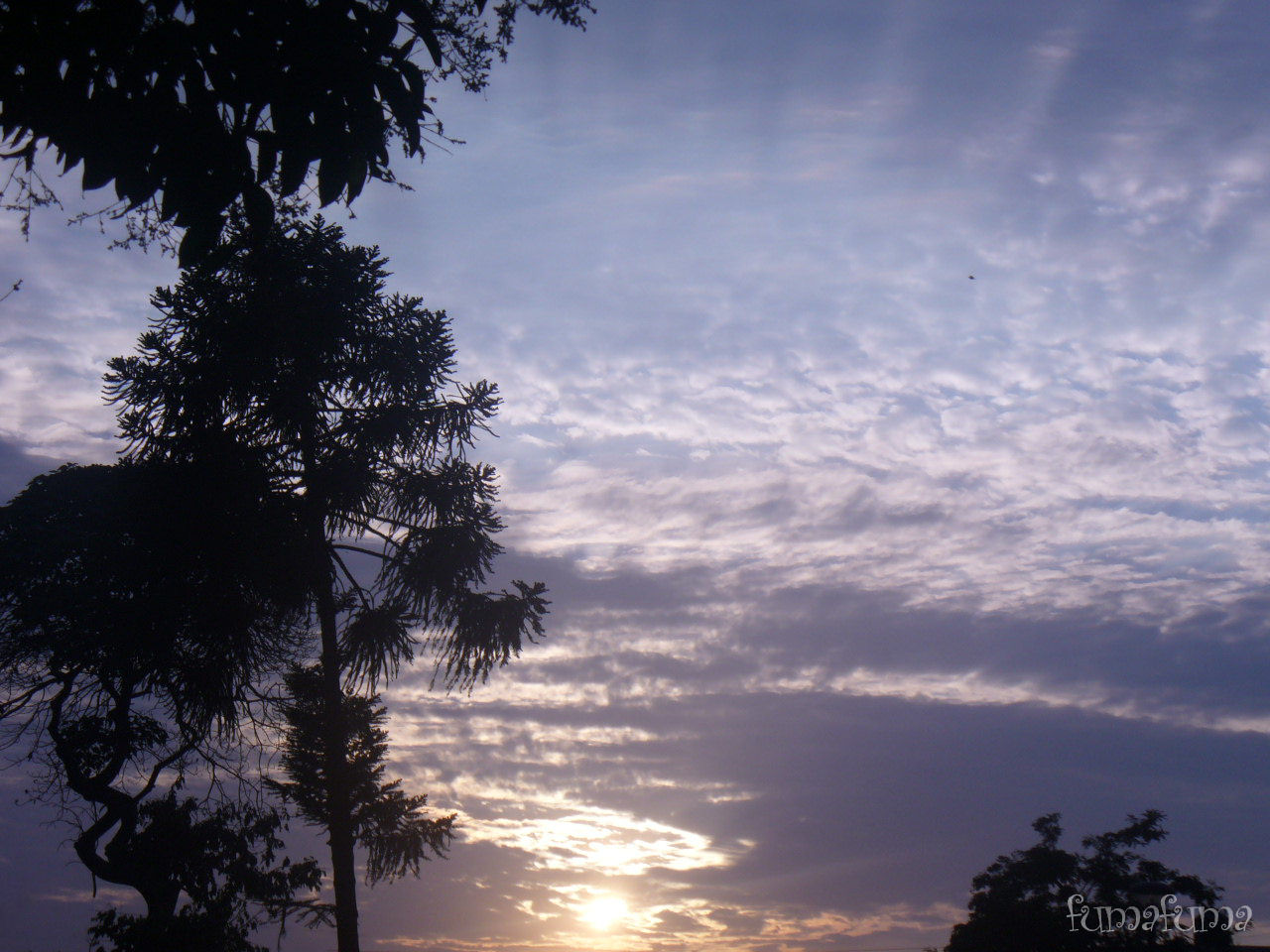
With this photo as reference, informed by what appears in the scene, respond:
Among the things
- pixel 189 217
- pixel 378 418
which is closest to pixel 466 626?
pixel 378 418

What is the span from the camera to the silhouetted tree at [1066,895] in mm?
25859

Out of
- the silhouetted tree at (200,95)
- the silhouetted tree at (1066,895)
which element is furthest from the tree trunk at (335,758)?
the silhouetted tree at (1066,895)

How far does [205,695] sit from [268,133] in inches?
499

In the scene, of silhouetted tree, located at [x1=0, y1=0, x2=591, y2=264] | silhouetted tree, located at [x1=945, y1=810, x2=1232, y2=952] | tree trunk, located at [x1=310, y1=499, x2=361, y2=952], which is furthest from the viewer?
silhouetted tree, located at [x1=945, y1=810, x2=1232, y2=952]

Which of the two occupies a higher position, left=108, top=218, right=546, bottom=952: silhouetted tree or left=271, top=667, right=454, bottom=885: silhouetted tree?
left=108, top=218, right=546, bottom=952: silhouetted tree

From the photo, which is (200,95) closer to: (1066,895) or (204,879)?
(204,879)

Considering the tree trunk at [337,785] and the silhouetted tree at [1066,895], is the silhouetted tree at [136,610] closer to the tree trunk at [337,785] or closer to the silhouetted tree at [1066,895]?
the tree trunk at [337,785]

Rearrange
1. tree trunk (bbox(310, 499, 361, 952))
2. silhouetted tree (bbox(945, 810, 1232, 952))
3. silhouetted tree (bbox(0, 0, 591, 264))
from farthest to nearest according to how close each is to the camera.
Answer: silhouetted tree (bbox(945, 810, 1232, 952)) < tree trunk (bbox(310, 499, 361, 952)) < silhouetted tree (bbox(0, 0, 591, 264))

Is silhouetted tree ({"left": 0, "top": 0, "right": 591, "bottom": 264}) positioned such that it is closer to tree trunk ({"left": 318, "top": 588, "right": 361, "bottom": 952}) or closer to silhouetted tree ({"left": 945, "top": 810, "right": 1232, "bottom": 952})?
tree trunk ({"left": 318, "top": 588, "right": 361, "bottom": 952})

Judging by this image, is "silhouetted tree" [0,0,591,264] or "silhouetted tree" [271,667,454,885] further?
"silhouetted tree" [271,667,454,885]

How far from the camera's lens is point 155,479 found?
50.3 ft

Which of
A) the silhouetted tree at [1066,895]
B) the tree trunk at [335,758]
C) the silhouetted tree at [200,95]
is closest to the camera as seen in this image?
the silhouetted tree at [200,95]

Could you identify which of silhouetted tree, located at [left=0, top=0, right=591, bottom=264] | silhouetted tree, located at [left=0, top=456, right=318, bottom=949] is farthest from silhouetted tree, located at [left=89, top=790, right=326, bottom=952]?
silhouetted tree, located at [left=0, top=0, right=591, bottom=264]

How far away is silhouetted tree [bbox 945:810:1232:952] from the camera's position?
2586 centimetres
